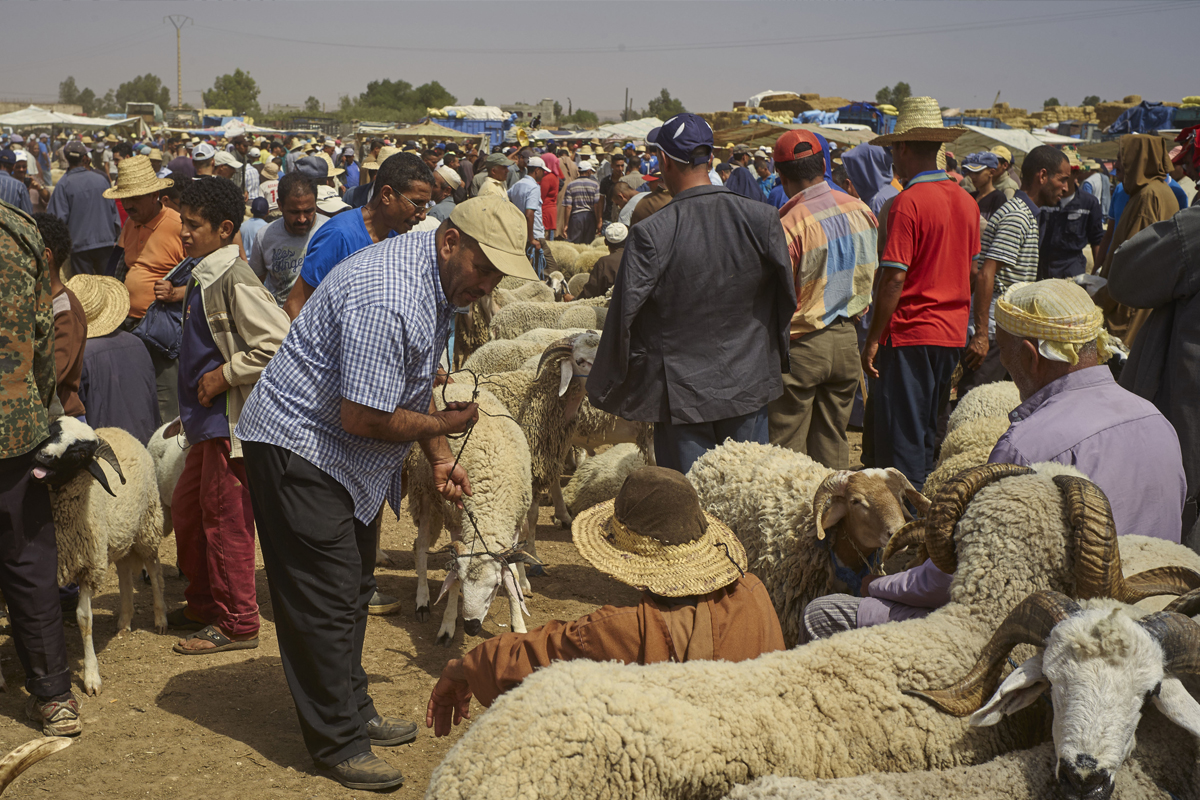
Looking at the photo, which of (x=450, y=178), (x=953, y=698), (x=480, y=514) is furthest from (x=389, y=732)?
(x=450, y=178)

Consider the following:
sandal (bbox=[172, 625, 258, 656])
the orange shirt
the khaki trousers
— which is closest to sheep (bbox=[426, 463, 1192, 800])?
the khaki trousers

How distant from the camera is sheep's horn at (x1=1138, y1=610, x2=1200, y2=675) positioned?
6.38 ft

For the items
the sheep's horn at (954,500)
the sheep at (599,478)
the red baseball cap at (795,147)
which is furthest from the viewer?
the sheep at (599,478)

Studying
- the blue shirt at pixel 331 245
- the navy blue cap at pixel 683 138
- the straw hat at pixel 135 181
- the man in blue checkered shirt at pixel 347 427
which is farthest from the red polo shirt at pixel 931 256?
the straw hat at pixel 135 181

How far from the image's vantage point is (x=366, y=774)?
10.8 feet

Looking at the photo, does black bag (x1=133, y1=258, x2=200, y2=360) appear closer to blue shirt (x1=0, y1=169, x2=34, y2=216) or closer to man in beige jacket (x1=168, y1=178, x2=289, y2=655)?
man in beige jacket (x1=168, y1=178, x2=289, y2=655)

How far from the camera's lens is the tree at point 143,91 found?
394 ft

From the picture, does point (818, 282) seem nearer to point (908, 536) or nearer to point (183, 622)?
point (908, 536)

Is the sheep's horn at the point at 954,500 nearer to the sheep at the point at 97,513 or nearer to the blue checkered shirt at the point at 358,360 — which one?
the blue checkered shirt at the point at 358,360

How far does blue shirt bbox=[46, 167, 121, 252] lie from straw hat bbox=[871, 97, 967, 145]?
7983 millimetres

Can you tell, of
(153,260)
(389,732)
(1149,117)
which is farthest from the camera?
(1149,117)

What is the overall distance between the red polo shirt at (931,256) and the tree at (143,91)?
13202cm

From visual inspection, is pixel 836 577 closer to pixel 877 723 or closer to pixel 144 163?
pixel 877 723

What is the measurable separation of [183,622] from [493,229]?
3133 millimetres
